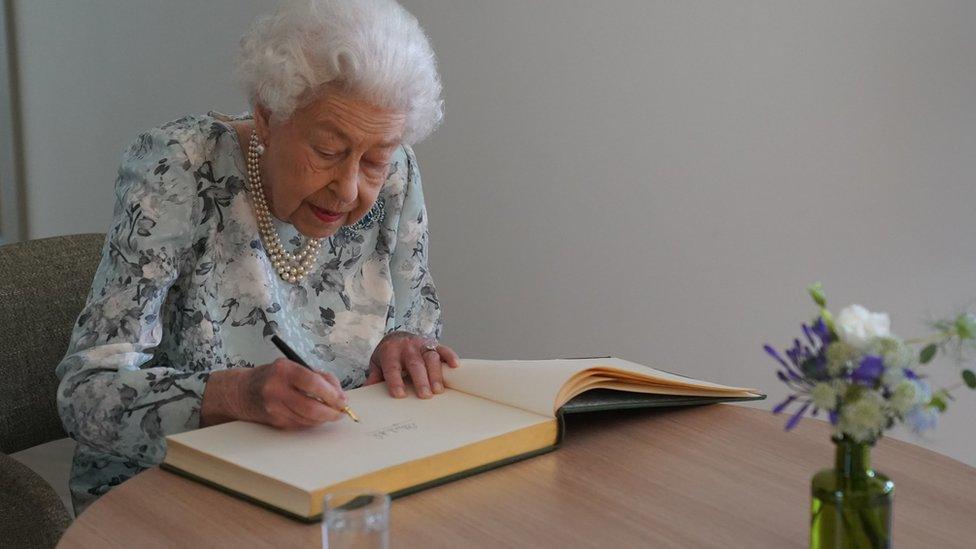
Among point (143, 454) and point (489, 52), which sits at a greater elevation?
point (489, 52)

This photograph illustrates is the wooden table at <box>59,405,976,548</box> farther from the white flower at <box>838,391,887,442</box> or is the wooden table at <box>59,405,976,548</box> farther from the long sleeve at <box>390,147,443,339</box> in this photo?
the long sleeve at <box>390,147,443,339</box>

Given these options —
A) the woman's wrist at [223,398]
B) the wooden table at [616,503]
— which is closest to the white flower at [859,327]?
the wooden table at [616,503]

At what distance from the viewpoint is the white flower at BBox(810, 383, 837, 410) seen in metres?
0.84

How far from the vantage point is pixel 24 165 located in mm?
3986

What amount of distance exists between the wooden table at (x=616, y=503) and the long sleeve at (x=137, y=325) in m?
0.21

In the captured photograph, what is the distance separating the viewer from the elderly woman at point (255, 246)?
→ 1.45 m

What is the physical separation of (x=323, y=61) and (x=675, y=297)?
1368 millimetres

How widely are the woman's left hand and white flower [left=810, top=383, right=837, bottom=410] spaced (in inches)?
26.2

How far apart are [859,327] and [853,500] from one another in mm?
156

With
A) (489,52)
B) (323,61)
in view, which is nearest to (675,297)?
(489,52)

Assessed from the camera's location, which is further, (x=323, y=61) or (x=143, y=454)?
(x=323, y=61)

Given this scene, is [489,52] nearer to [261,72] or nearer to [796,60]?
[796,60]

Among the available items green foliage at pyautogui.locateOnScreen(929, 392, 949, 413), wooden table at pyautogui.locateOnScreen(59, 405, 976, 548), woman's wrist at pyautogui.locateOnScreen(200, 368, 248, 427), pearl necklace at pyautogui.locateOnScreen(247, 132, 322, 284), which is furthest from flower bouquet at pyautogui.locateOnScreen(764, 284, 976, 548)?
pearl necklace at pyautogui.locateOnScreen(247, 132, 322, 284)
